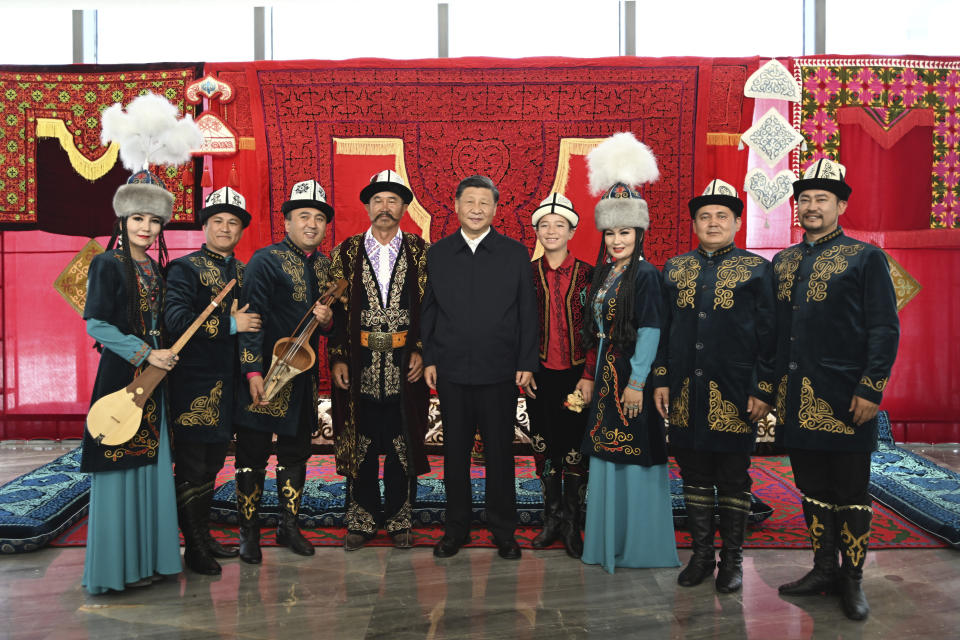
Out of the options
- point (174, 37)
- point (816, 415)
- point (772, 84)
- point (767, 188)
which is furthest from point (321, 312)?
point (174, 37)

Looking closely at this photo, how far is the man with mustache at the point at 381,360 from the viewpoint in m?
3.10

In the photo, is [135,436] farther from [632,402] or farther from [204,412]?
[632,402]

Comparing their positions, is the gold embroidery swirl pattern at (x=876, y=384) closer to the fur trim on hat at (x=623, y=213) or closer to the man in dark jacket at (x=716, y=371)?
the man in dark jacket at (x=716, y=371)

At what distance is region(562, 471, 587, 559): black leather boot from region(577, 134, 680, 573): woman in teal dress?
0.15 metres

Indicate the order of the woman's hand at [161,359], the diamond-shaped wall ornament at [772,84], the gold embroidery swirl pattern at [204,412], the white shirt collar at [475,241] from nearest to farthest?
1. the woman's hand at [161,359]
2. the gold embroidery swirl pattern at [204,412]
3. the white shirt collar at [475,241]
4. the diamond-shaped wall ornament at [772,84]

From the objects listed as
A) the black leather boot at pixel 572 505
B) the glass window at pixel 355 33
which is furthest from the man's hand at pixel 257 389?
the glass window at pixel 355 33

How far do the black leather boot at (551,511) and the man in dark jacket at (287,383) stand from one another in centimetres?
111

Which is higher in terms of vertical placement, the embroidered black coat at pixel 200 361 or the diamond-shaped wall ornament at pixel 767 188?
the diamond-shaped wall ornament at pixel 767 188

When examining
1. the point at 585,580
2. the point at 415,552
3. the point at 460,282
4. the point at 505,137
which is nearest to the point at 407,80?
the point at 505,137

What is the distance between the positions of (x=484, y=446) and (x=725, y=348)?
3.75 ft

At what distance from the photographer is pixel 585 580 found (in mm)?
2785

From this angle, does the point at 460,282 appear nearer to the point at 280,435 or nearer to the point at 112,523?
the point at 280,435

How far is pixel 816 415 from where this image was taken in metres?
2.50

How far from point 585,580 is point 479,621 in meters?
0.57
